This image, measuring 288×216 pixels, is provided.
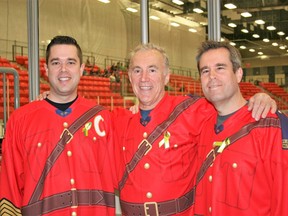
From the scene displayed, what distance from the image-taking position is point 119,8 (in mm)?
4895

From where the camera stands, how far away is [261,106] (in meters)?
1.97

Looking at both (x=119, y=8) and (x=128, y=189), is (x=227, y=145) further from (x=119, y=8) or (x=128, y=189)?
Result: (x=119, y=8)

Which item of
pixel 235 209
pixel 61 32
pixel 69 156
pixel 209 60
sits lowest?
pixel 235 209

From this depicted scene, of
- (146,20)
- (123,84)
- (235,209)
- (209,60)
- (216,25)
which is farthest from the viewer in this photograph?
(123,84)

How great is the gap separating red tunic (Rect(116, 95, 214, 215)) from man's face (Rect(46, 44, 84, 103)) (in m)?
0.39

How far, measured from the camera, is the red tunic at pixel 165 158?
225 centimetres

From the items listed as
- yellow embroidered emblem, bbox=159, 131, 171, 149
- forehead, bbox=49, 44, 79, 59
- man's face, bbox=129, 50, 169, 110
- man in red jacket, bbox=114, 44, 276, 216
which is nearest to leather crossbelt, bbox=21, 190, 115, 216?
man in red jacket, bbox=114, 44, 276, 216

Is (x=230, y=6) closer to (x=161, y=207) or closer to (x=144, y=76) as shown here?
(x=144, y=76)

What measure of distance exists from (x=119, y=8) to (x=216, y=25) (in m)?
1.72

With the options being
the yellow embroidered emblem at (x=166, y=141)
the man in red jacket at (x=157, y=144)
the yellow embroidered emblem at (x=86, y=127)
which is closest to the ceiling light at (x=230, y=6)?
the man in red jacket at (x=157, y=144)

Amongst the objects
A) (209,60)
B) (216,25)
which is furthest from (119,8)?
(209,60)

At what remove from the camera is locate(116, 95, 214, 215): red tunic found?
2.25 m

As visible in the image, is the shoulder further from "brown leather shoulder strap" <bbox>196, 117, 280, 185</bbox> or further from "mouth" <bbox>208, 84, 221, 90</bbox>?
"mouth" <bbox>208, 84, 221, 90</bbox>

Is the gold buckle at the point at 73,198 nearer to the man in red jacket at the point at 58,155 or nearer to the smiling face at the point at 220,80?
the man in red jacket at the point at 58,155
